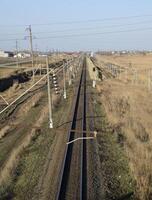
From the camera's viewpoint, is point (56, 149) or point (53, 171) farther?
point (56, 149)

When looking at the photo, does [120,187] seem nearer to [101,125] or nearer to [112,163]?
[112,163]

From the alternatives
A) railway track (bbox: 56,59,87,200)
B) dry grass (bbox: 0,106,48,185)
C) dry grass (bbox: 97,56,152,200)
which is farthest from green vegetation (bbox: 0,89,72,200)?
dry grass (bbox: 97,56,152,200)

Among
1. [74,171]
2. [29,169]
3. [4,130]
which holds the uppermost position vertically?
[74,171]

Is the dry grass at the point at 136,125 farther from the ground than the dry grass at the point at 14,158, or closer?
farther from the ground

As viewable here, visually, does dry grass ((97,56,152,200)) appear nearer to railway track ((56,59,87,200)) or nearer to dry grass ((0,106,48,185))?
railway track ((56,59,87,200))

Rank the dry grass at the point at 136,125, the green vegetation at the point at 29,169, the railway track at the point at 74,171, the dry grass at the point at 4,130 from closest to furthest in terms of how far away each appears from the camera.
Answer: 1. the railway track at the point at 74,171
2. the green vegetation at the point at 29,169
3. the dry grass at the point at 136,125
4. the dry grass at the point at 4,130

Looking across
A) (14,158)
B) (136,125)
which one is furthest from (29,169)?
(136,125)

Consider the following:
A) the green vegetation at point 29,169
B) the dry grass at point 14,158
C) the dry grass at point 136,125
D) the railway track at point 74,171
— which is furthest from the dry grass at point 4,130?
the dry grass at point 136,125

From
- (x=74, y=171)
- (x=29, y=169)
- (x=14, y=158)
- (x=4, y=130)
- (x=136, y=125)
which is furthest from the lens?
(x=4, y=130)

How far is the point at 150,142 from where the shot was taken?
1867 centimetres

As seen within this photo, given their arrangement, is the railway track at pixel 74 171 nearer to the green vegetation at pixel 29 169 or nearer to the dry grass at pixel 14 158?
the green vegetation at pixel 29 169

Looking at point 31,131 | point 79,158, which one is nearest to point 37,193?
point 79,158

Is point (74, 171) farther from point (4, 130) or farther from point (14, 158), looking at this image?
point (4, 130)

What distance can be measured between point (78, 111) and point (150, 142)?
36.9 feet
